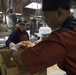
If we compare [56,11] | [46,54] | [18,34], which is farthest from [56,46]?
[18,34]

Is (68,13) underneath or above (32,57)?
above

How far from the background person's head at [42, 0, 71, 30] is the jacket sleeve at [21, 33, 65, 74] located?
0.56 feet

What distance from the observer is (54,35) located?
0.91 m

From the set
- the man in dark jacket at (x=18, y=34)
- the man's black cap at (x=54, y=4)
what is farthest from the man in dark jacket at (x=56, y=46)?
the man in dark jacket at (x=18, y=34)

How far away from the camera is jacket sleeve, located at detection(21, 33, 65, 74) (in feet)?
2.85

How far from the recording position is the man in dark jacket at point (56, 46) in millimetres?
874

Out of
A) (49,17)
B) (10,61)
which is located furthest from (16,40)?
(49,17)

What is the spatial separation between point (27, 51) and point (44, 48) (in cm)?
11

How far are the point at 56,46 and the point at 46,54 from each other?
2.9 inches

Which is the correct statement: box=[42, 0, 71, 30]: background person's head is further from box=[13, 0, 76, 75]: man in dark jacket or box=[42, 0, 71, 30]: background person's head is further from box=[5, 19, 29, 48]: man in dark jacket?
box=[5, 19, 29, 48]: man in dark jacket

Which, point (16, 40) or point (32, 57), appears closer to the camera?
point (32, 57)

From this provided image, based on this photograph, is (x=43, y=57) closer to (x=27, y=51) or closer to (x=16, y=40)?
(x=27, y=51)

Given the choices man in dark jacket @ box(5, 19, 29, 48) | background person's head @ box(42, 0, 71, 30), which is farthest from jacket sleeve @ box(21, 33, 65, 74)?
man in dark jacket @ box(5, 19, 29, 48)

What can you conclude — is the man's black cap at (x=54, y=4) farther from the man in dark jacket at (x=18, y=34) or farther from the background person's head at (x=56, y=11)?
the man in dark jacket at (x=18, y=34)
